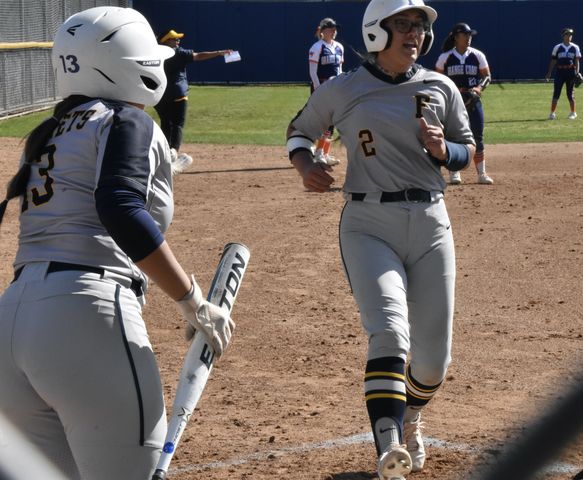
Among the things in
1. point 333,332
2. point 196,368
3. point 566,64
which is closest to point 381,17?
point 196,368

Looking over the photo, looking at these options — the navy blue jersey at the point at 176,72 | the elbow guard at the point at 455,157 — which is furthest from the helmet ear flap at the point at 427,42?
the navy blue jersey at the point at 176,72

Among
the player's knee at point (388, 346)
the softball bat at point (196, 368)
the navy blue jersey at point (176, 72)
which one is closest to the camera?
the softball bat at point (196, 368)

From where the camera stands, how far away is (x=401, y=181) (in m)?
4.67

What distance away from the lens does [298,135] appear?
16.6 ft

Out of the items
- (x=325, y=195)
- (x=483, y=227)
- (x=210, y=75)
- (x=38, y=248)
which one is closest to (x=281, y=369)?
(x=38, y=248)

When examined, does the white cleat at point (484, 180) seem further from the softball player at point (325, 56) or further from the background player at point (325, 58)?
the softball player at point (325, 56)

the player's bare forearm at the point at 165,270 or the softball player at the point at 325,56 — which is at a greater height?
the player's bare forearm at the point at 165,270

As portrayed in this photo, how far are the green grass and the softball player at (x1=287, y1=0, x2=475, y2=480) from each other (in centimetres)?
1434

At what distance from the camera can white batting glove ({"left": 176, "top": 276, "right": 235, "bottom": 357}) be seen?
3.19 meters

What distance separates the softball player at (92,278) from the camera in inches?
114

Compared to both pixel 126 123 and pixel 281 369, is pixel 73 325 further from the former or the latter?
pixel 281 369

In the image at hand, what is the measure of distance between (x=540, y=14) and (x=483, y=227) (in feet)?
102

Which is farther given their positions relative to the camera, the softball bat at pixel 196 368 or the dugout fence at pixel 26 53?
Answer: the dugout fence at pixel 26 53

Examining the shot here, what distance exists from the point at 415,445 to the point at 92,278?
2.33m
